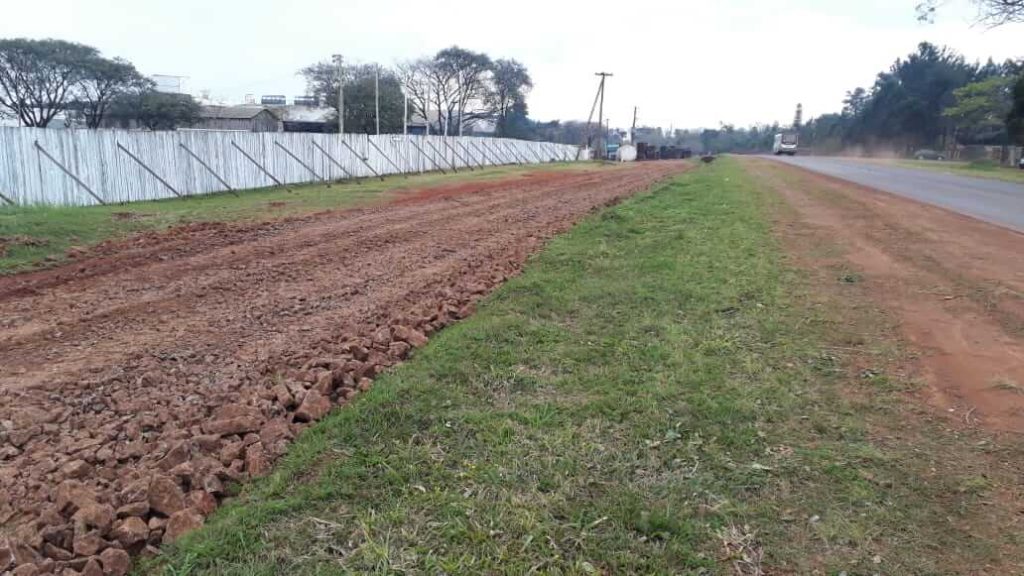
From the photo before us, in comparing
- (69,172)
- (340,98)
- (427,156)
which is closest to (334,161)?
(427,156)

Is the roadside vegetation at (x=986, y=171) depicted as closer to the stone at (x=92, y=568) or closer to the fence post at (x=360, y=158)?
the fence post at (x=360, y=158)

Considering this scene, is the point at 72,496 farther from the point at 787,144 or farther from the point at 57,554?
the point at 787,144

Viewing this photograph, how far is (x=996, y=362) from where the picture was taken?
14.9 ft

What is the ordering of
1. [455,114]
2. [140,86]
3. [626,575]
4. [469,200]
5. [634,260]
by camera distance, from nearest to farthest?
[626,575] < [634,260] < [469,200] < [140,86] < [455,114]

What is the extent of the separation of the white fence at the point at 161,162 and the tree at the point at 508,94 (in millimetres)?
47690

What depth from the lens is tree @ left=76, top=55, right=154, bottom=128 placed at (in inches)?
1761

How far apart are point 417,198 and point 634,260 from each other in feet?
33.4

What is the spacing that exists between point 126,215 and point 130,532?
11462mm

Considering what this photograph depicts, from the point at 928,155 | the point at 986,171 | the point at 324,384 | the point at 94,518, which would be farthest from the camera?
the point at 928,155

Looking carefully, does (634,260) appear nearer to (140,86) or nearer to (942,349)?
(942,349)

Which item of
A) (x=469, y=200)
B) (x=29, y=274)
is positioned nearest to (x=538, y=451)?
(x=29, y=274)

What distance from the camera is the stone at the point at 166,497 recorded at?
108 inches

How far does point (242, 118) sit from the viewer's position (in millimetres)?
58969

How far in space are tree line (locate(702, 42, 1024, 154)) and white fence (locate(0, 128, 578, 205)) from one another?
52.1m
